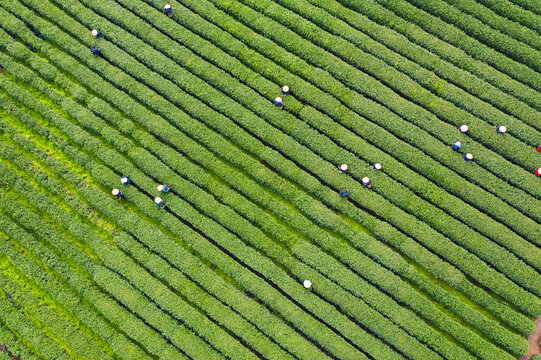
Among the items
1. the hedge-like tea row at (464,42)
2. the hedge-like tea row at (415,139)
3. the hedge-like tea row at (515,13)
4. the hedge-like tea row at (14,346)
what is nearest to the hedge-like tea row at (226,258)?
the hedge-like tea row at (14,346)

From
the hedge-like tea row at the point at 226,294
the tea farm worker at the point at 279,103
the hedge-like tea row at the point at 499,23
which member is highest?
the hedge-like tea row at the point at 499,23

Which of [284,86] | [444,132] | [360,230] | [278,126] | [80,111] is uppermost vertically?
[444,132]

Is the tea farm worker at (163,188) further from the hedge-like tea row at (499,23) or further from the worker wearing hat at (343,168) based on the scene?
the hedge-like tea row at (499,23)

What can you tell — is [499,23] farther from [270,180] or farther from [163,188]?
[163,188]

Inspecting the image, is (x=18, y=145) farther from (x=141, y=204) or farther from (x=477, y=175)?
(x=477, y=175)

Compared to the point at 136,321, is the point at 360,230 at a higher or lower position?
higher

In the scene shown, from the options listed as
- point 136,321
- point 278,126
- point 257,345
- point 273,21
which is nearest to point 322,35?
point 273,21

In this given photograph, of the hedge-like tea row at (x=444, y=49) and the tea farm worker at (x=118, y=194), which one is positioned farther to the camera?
the hedge-like tea row at (x=444, y=49)
